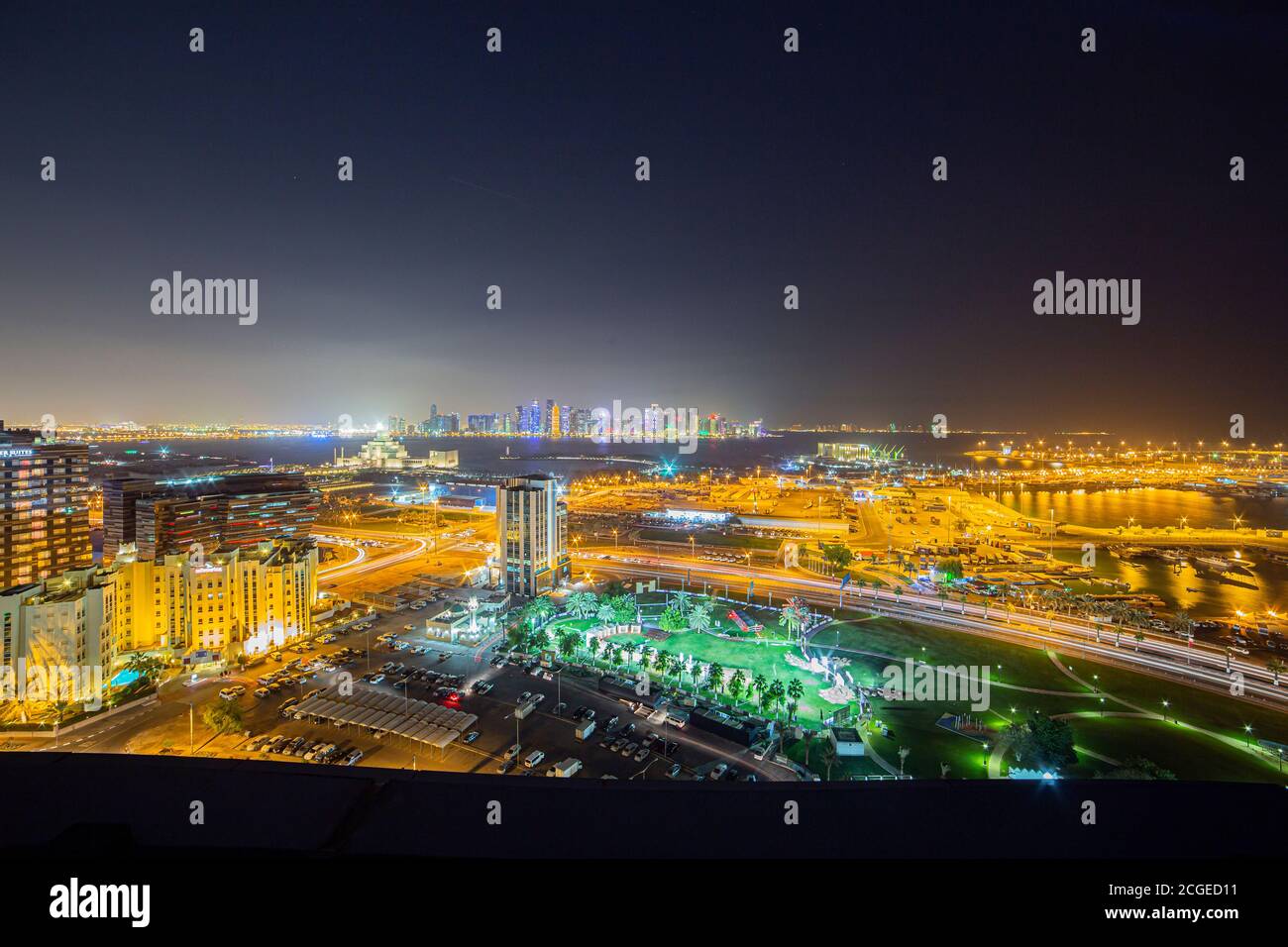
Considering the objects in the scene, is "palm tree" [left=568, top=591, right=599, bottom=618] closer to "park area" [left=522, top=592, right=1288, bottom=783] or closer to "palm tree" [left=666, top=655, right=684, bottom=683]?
"park area" [left=522, top=592, right=1288, bottom=783]

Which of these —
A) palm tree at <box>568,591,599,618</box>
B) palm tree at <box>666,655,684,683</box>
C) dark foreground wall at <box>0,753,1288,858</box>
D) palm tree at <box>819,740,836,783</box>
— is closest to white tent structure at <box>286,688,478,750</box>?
palm tree at <box>666,655,684,683</box>

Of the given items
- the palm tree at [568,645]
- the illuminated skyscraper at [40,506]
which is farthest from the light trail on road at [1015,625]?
the illuminated skyscraper at [40,506]

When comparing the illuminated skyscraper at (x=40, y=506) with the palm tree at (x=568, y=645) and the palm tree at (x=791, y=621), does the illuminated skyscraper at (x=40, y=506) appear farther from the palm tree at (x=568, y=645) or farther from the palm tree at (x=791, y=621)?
the palm tree at (x=791, y=621)

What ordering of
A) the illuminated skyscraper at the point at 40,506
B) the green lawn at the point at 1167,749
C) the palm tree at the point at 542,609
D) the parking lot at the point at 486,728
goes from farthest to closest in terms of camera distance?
1. the illuminated skyscraper at the point at 40,506
2. the palm tree at the point at 542,609
3. the parking lot at the point at 486,728
4. the green lawn at the point at 1167,749

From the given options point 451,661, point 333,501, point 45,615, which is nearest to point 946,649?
point 451,661

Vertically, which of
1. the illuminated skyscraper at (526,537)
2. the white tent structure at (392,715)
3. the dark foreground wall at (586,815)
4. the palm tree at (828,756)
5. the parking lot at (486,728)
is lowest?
the palm tree at (828,756)

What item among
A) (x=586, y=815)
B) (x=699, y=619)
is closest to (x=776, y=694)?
(x=699, y=619)
